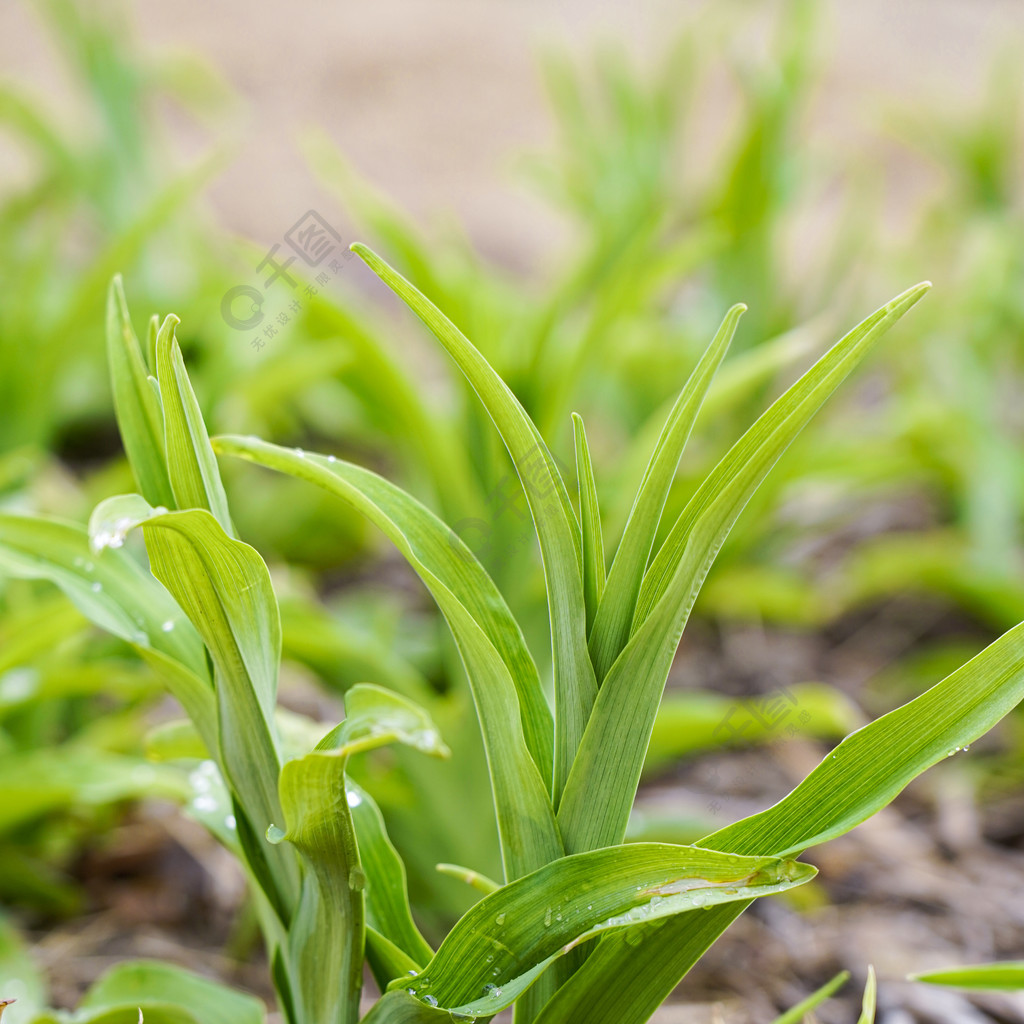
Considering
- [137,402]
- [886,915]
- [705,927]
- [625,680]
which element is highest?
[137,402]

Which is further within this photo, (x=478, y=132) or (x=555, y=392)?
(x=478, y=132)

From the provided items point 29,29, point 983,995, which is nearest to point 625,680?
point 983,995

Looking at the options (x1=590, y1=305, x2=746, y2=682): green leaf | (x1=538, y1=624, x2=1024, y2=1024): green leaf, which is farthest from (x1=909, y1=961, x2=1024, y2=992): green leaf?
(x1=590, y1=305, x2=746, y2=682): green leaf

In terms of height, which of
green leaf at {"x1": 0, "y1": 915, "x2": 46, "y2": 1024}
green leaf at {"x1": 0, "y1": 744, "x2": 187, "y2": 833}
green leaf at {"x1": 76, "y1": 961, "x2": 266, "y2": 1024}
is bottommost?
green leaf at {"x1": 0, "y1": 915, "x2": 46, "y2": 1024}

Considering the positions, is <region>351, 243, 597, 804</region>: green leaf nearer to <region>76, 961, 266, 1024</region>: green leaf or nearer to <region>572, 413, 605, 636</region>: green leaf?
<region>572, 413, 605, 636</region>: green leaf

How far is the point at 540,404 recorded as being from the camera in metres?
1.09

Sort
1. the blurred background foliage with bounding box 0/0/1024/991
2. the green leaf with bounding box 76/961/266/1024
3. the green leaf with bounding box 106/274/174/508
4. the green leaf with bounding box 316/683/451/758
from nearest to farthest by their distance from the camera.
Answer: the green leaf with bounding box 316/683/451/758
the green leaf with bounding box 106/274/174/508
the green leaf with bounding box 76/961/266/1024
the blurred background foliage with bounding box 0/0/1024/991

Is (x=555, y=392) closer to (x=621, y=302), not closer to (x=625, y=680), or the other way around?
(x=621, y=302)

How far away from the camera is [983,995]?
2.68 feet

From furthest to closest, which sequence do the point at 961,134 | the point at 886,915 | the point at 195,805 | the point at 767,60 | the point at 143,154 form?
the point at 961,134
the point at 143,154
the point at 767,60
the point at 886,915
the point at 195,805

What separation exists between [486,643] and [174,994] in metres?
0.37

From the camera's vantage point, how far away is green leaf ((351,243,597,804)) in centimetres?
43

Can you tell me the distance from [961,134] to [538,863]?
6.49 ft

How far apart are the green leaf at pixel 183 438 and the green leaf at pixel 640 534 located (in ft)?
0.58
